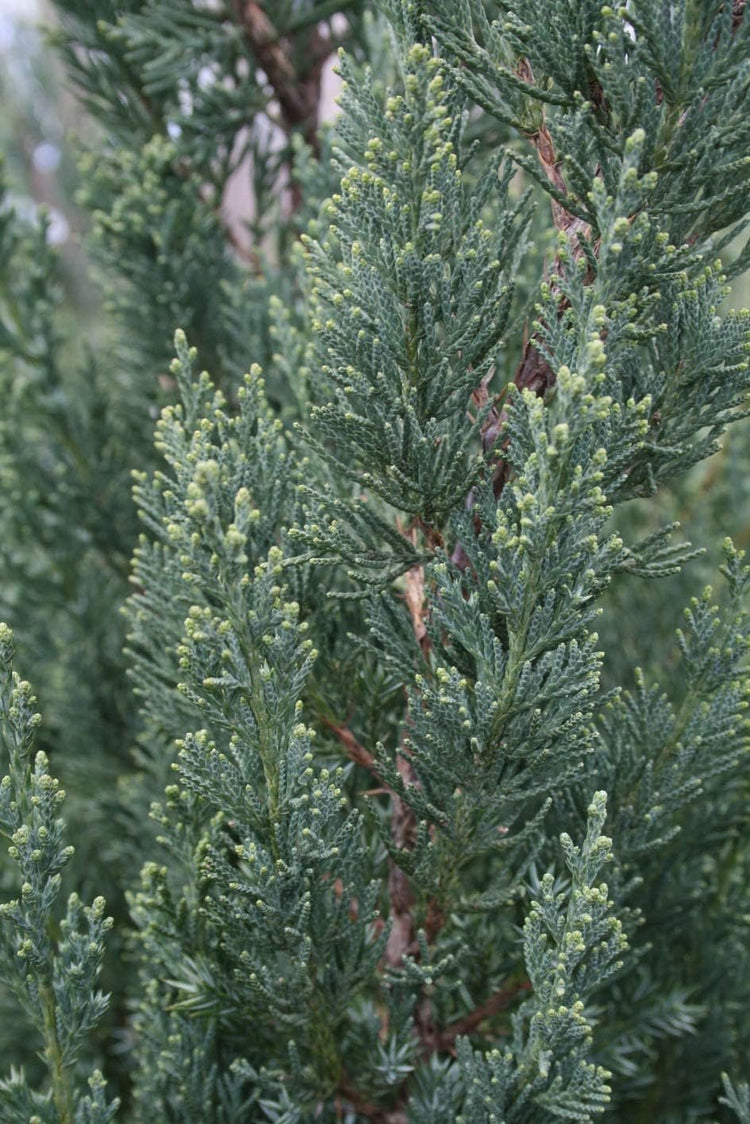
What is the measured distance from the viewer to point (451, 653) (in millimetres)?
1668

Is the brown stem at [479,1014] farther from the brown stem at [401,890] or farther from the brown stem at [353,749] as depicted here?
the brown stem at [353,749]

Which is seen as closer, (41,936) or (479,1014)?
(41,936)

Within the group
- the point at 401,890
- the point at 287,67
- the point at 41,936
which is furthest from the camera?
the point at 287,67

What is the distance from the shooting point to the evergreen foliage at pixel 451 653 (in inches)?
59.2

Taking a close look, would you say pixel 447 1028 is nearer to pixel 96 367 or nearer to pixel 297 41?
pixel 96 367

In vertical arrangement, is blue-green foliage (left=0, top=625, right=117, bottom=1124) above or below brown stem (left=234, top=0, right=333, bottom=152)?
below

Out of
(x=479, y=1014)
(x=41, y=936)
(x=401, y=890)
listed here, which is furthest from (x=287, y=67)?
(x=479, y=1014)

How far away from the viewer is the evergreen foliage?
59.2 inches

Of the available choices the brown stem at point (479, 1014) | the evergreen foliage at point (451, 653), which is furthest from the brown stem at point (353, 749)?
the brown stem at point (479, 1014)

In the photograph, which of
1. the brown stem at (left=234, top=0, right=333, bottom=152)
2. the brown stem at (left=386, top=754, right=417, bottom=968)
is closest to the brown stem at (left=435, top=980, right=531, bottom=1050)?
the brown stem at (left=386, top=754, right=417, bottom=968)

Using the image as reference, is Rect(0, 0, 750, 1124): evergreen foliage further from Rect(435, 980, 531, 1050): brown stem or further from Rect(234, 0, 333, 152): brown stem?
Rect(234, 0, 333, 152): brown stem

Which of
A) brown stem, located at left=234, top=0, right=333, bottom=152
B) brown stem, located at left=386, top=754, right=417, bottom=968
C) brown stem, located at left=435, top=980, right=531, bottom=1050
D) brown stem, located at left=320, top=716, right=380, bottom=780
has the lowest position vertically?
brown stem, located at left=435, top=980, right=531, bottom=1050

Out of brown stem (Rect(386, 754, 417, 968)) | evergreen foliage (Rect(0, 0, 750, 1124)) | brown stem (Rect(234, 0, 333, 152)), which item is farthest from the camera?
brown stem (Rect(234, 0, 333, 152))

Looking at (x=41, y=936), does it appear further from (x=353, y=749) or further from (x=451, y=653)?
(x=451, y=653)
